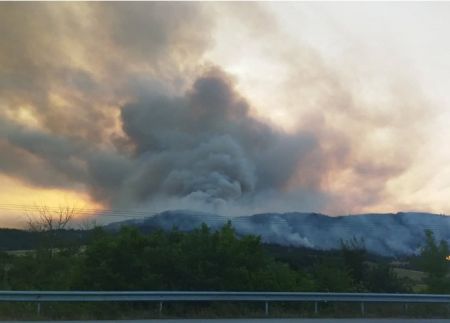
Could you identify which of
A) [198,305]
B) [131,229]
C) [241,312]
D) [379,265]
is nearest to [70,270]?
[131,229]

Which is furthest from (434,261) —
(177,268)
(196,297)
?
(196,297)

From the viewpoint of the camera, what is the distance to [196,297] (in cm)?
1633

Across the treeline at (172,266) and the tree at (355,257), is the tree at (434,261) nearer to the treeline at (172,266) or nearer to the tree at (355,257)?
the tree at (355,257)

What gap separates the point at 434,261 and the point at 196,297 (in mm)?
31472

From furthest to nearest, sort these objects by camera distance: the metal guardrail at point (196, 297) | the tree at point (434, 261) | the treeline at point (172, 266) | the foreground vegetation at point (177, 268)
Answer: the tree at point (434, 261) → the treeline at point (172, 266) → the foreground vegetation at point (177, 268) → the metal guardrail at point (196, 297)

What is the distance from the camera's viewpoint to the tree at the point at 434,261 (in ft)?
130

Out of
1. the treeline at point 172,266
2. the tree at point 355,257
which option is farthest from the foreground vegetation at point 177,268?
the tree at point 355,257

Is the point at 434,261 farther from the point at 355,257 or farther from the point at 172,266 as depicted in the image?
the point at 172,266

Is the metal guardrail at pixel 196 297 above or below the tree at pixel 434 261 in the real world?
below

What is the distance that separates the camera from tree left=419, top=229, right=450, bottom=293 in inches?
1566

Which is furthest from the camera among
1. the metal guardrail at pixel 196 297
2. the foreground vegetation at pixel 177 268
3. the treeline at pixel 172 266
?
the treeline at pixel 172 266

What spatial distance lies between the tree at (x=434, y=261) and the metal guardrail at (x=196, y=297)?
868 inches

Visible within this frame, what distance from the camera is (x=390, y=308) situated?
19.2 metres

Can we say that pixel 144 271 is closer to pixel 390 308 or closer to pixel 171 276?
pixel 171 276
